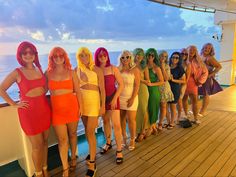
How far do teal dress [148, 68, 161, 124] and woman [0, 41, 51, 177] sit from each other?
1.52 m

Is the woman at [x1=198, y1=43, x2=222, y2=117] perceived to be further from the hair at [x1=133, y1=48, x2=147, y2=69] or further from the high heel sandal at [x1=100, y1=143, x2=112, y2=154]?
the high heel sandal at [x1=100, y1=143, x2=112, y2=154]

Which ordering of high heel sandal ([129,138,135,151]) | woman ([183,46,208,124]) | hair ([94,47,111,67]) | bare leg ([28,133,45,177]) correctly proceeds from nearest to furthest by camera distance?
bare leg ([28,133,45,177]) < hair ([94,47,111,67]) < high heel sandal ([129,138,135,151]) < woman ([183,46,208,124])

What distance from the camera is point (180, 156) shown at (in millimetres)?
2441

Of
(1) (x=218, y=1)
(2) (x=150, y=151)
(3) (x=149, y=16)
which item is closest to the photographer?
(2) (x=150, y=151)

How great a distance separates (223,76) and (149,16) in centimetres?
534

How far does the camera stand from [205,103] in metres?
3.81

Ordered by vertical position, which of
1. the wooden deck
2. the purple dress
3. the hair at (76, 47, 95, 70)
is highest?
the hair at (76, 47, 95, 70)

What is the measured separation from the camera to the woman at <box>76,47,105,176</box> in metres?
1.92

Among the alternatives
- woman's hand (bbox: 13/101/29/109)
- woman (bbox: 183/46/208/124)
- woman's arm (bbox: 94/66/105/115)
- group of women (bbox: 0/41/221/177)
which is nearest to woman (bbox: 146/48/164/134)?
group of women (bbox: 0/41/221/177)

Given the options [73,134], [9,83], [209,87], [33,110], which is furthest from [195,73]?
[9,83]

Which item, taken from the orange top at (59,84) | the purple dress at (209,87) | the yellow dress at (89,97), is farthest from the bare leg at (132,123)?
the purple dress at (209,87)

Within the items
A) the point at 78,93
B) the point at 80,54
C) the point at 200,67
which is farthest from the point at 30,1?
the point at 200,67

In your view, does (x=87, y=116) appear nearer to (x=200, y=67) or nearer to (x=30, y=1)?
(x=200, y=67)

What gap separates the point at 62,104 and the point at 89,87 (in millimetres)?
330
